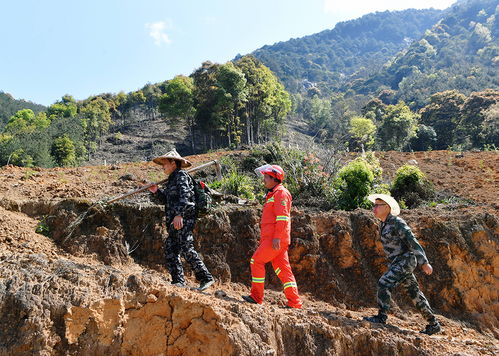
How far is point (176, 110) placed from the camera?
30594 mm

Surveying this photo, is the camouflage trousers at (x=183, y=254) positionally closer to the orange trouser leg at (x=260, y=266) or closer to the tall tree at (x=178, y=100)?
the orange trouser leg at (x=260, y=266)

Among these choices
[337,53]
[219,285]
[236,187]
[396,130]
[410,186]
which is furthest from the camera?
[337,53]

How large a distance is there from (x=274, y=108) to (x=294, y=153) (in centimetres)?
2662

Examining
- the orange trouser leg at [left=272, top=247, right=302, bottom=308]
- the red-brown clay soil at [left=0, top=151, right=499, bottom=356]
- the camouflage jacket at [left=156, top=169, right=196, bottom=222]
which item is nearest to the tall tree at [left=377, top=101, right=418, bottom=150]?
the red-brown clay soil at [left=0, top=151, right=499, bottom=356]

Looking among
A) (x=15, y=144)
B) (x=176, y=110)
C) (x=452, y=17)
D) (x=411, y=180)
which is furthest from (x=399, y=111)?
(x=452, y=17)

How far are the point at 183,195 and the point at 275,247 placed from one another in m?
1.22

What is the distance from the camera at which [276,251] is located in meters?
4.37

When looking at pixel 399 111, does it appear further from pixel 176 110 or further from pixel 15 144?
pixel 15 144

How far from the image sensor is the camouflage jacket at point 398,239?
14.5ft

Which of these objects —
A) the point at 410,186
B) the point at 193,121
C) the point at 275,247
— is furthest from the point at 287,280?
the point at 193,121

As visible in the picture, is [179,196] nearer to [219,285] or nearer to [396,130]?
[219,285]

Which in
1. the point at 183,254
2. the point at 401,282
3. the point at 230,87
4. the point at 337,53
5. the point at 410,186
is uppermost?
the point at 337,53

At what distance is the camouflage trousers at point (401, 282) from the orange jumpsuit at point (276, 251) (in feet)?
3.20

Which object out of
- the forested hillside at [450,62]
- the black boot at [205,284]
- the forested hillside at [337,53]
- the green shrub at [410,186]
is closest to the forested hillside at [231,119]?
the forested hillside at [450,62]
